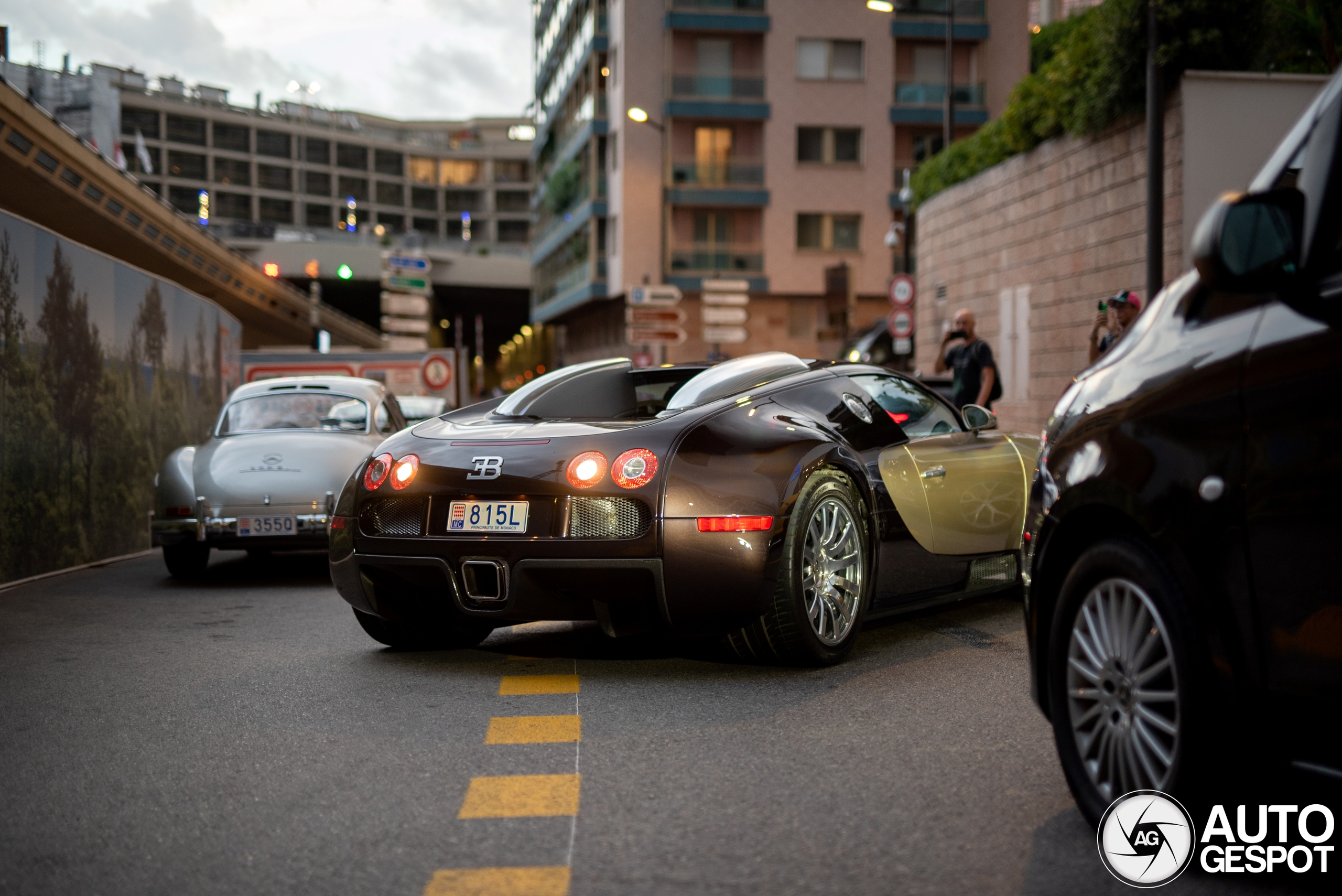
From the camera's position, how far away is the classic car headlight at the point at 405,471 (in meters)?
5.54

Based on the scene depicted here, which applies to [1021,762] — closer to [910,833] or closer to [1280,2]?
[910,833]

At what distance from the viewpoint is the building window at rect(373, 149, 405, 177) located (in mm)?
136750

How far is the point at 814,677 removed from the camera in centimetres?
532

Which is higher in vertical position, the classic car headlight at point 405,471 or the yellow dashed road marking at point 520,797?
the classic car headlight at point 405,471

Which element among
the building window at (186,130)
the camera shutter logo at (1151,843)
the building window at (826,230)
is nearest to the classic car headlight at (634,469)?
the camera shutter logo at (1151,843)

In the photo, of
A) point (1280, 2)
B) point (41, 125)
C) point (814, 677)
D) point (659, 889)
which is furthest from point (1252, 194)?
point (41, 125)

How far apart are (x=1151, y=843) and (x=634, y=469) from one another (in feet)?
8.47

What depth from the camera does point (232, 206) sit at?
423 feet

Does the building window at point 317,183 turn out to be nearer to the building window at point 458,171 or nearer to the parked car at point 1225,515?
the building window at point 458,171

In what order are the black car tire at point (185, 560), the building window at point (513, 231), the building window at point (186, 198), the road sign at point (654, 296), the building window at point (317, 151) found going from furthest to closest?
1. the building window at point (513, 231)
2. the building window at point (317, 151)
3. the building window at point (186, 198)
4. the road sign at point (654, 296)
5. the black car tire at point (185, 560)

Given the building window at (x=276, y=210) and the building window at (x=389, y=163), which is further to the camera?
the building window at (x=389, y=163)

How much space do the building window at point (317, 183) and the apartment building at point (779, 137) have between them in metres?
86.5

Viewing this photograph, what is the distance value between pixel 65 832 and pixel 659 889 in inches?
62.1

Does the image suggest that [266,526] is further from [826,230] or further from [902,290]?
[826,230]
